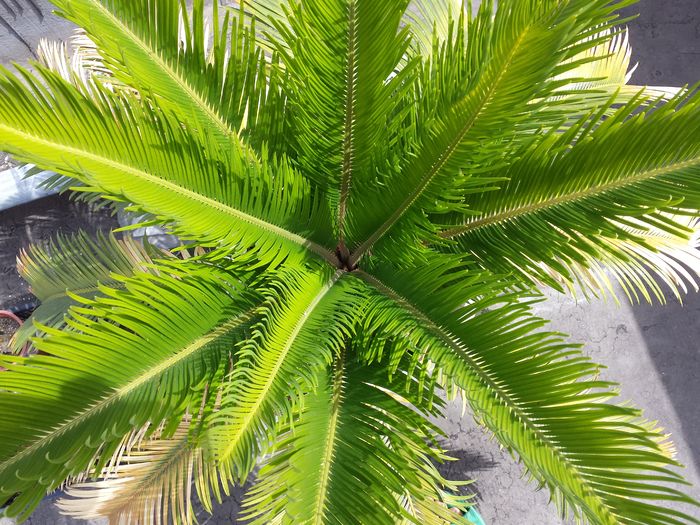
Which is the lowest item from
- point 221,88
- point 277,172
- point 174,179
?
point 174,179

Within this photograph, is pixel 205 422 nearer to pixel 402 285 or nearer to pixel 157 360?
pixel 157 360

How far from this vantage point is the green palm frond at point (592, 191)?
76 cm

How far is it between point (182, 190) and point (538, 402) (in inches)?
25.9

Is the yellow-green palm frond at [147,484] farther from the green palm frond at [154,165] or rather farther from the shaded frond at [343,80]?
the shaded frond at [343,80]

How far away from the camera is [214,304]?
899 mm

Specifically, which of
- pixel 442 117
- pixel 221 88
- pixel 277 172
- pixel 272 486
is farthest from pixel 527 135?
pixel 272 486

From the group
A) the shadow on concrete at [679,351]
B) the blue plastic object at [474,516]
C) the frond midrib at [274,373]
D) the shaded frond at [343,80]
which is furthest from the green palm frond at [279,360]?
the shadow on concrete at [679,351]

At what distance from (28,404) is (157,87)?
1.87 ft

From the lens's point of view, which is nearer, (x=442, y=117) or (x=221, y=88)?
(x=442, y=117)

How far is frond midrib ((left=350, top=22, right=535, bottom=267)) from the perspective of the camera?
69cm

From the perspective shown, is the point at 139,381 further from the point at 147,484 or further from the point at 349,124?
the point at 349,124

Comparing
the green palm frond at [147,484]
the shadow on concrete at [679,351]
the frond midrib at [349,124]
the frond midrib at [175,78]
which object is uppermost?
the shadow on concrete at [679,351]

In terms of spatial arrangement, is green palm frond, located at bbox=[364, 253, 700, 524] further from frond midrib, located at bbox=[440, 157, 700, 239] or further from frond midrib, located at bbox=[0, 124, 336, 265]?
frond midrib, located at bbox=[0, 124, 336, 265]

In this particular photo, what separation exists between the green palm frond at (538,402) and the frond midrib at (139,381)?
301 millimetres
